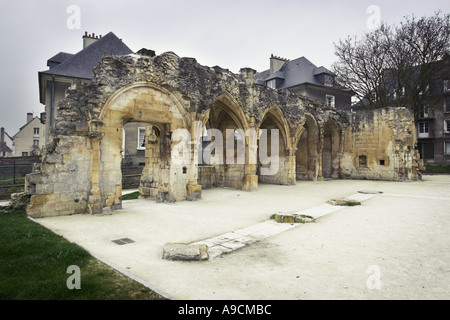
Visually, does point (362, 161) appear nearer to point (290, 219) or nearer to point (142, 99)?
point (290, 219)

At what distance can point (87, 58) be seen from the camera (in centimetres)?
2034

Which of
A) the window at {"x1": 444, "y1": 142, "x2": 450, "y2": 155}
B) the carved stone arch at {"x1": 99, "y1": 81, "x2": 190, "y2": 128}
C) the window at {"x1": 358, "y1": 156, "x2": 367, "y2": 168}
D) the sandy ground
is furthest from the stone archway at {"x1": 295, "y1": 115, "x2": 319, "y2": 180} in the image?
the window at {"x1": 444, "y1": 142, "x2": 450, "y2": 155}

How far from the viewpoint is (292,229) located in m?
6.56

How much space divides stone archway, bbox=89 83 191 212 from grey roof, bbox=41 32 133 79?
11145 millimetres

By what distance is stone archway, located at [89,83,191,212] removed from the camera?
27.7 feet

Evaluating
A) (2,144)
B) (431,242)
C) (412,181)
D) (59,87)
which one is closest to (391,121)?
(412,181)

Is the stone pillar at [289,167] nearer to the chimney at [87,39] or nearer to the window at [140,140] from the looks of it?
the window at [140,140]

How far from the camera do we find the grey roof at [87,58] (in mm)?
19031

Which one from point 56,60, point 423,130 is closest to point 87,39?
point 56,60

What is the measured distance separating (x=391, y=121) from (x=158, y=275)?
18.3 metres

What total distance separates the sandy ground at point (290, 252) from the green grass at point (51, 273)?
26 cm

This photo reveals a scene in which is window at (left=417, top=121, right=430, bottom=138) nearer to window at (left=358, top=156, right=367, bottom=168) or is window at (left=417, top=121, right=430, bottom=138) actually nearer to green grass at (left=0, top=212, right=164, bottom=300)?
window at (left=358, top=156, right=367, bottom=168)

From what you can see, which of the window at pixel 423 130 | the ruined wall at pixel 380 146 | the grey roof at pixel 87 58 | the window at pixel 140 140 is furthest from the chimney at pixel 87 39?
the window at pixel 423 130

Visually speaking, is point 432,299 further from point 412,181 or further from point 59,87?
point 59,87
